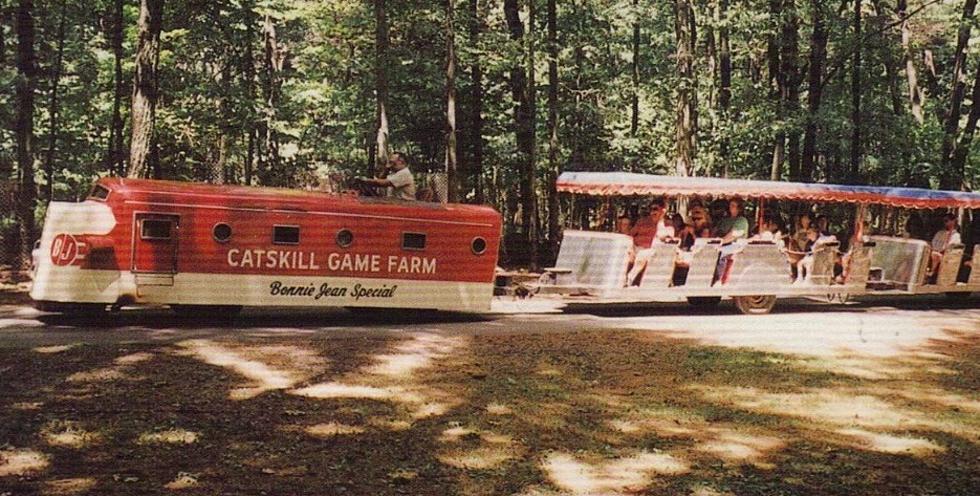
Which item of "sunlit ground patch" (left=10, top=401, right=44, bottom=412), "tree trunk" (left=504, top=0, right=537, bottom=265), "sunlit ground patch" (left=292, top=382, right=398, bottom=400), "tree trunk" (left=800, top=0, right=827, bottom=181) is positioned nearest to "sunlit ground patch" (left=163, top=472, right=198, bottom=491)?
"sunlit ground patch" (left=10, top=401, right=44, bottom=412)

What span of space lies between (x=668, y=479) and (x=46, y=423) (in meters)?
5.17

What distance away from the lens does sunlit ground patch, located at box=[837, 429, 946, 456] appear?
754 centimetres

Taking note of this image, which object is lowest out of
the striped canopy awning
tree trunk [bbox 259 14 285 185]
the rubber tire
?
the rubber tire

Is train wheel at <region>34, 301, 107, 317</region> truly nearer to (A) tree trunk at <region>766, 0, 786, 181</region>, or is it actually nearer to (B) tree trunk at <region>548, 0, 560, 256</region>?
(B) tree trunk at <region>548, 0, 560, 256</region>

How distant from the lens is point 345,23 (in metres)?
22.7

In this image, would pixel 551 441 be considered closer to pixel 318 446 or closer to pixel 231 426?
pixel 318 446

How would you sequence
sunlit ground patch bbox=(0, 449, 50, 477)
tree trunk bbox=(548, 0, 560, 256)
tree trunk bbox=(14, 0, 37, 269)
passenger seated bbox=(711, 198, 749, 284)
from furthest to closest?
1. tree trunk bbox=(548, 0, 560, 256)
2. tree trunk bbox=(14, 0, 37, 269)
3. passenger seated bbox=(711, 198, 749, 284)
4. sunlit ground patch bbox=(0, 449, 50, 477)

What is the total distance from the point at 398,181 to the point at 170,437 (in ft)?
26.2

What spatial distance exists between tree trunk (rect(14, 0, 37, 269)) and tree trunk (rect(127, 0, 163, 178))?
17.9 feet

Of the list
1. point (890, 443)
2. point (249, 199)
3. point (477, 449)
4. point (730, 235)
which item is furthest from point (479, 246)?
point (890, 443)

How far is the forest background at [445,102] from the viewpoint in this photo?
22047 mm

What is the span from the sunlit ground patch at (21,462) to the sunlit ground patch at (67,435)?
0.81ft

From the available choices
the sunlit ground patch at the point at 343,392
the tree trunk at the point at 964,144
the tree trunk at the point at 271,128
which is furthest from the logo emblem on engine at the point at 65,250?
the tree trunk at the point at 964,144

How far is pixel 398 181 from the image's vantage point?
14.5 m
